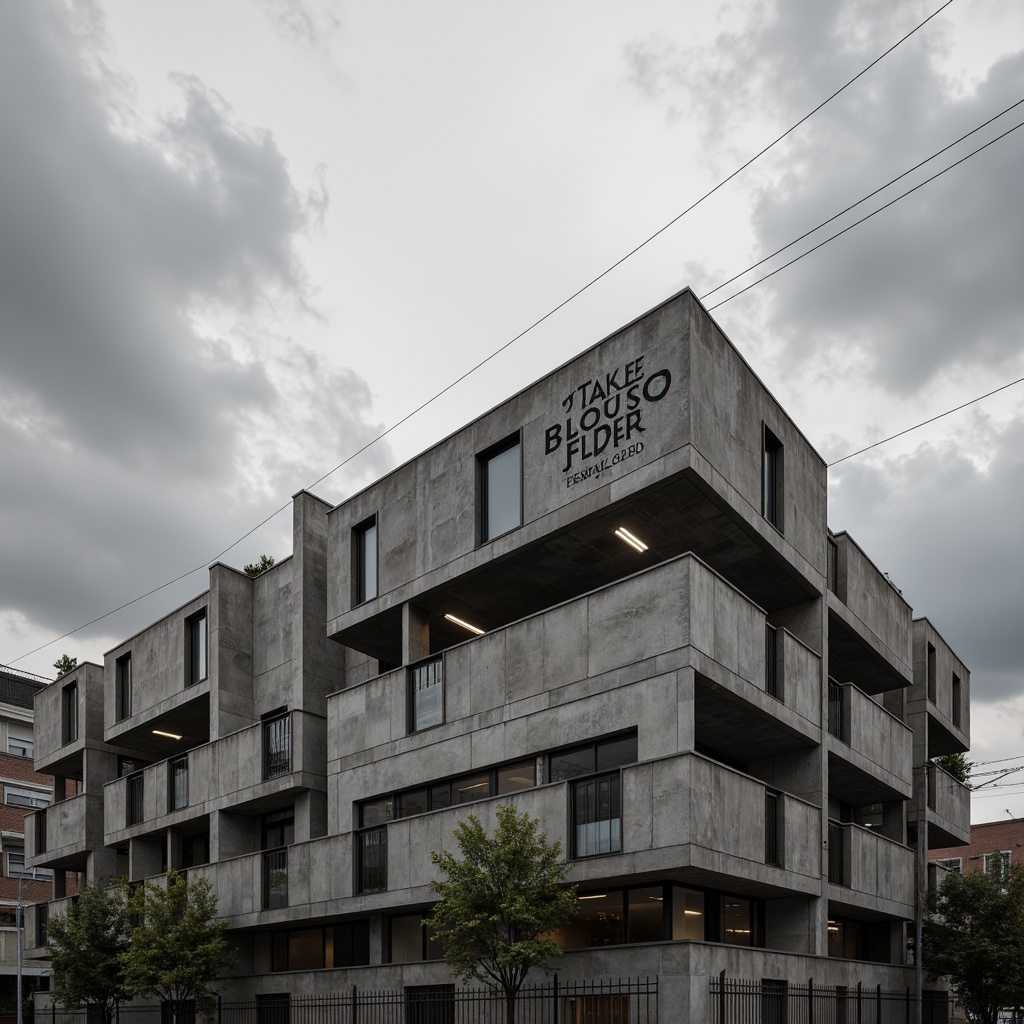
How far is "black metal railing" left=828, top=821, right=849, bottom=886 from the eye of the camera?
25.6 m

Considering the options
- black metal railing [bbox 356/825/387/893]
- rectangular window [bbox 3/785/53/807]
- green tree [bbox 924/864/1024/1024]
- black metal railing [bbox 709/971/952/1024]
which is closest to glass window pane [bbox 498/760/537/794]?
black metal railing [bbox 356/825/387/893]

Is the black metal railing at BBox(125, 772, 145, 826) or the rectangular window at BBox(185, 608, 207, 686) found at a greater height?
the rectangular window at BBox(185, 608, 207, 686)

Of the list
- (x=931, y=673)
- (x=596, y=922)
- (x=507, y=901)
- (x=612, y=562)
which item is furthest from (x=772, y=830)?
(x=931, y=673)

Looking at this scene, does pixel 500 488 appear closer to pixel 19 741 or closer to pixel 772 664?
pixel 772 664

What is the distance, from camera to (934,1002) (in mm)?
31375

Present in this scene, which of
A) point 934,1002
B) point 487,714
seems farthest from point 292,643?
point 934,1002

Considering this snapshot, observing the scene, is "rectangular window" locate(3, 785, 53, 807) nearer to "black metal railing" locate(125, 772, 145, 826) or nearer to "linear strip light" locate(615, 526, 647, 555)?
"black metal railing" locate(125, 772, 145, 826)

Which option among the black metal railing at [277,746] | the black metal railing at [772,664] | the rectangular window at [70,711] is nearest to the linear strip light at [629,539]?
the black metal railing at [772,664]

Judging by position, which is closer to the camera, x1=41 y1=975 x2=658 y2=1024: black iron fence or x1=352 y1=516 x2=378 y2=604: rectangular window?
x1=41 y1=975 x2=658 y2=1024: black iron fence

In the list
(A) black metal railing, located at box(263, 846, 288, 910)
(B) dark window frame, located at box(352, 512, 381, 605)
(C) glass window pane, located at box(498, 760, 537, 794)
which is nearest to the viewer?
(C) glass window pane, located at box(498, 760, 537, 794)

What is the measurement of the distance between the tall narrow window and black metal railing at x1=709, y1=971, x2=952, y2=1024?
25627mm

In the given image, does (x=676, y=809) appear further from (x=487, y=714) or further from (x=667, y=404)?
(x=667, y=404)

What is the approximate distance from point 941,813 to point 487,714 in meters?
19.2

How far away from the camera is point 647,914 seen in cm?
2177
